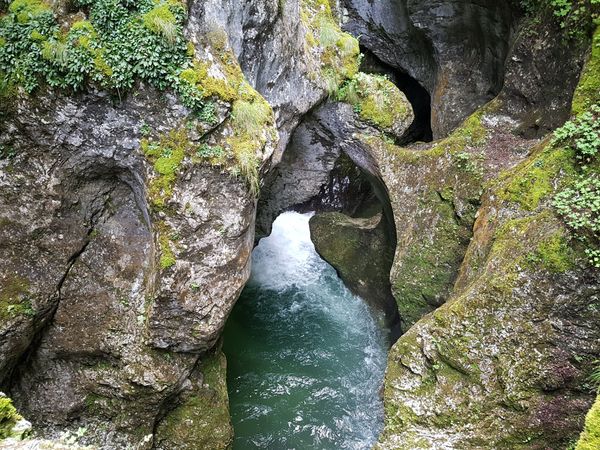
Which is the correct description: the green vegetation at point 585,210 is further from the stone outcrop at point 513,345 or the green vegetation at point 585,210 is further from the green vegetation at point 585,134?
the green vegetation at point 585,134

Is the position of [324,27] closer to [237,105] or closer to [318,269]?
[237,105]

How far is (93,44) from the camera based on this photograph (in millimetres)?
6195

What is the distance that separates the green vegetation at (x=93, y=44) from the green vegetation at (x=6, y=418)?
4.49 metres

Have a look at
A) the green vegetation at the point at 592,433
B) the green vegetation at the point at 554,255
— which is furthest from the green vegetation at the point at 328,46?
the green vegetation at the point at 592,433

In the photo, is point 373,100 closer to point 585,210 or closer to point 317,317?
point 585,210

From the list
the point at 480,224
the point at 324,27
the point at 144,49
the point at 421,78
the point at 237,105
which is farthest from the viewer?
the point at 421,78

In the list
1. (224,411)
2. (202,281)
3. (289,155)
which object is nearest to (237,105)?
(202,281)

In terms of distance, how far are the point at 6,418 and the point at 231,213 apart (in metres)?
4.13

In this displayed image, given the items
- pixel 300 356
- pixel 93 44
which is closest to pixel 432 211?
pixel 300 356

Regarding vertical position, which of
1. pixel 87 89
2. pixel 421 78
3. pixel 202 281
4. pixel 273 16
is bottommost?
pixel 202 281

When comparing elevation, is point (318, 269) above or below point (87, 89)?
below

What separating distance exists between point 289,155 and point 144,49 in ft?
17.7

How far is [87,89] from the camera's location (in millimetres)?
6375

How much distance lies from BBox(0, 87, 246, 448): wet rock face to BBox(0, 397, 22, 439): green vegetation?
343 centimetres
